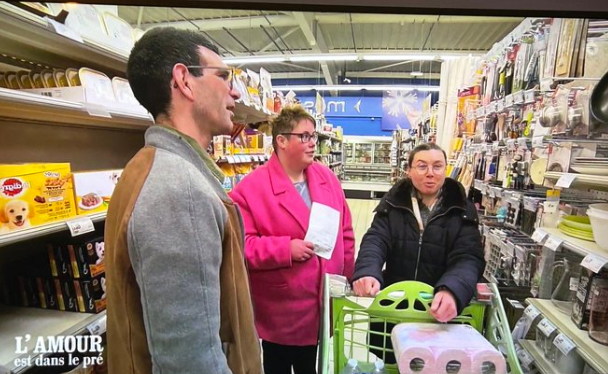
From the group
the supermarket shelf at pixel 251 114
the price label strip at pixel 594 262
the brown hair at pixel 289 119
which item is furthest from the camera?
the supermarket shelf at pixel 251 114

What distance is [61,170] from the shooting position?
4.69 feet

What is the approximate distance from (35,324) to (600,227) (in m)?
2.32

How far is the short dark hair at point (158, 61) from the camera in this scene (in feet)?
2.78

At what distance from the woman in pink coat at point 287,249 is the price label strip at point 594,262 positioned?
1026 mm

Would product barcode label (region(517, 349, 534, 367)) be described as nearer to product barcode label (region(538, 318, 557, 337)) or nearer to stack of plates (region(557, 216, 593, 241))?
product barcode label (region(538, 318, 557, 337))

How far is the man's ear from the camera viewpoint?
0.85 metres

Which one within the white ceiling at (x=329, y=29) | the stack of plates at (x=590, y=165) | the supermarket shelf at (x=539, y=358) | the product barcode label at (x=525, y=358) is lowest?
the product barcode label at (x=525, y=358)

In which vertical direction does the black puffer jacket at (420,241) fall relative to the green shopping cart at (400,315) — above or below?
above

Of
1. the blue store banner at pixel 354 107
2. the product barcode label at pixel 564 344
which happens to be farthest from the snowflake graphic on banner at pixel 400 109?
the product barcode label at pixel 564 344

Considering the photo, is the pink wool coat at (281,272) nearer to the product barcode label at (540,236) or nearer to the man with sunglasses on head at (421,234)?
the man with sunglasses on head at (421,234)

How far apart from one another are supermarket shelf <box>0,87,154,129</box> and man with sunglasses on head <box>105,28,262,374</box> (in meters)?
0.62

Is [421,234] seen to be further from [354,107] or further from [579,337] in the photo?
[354,107]

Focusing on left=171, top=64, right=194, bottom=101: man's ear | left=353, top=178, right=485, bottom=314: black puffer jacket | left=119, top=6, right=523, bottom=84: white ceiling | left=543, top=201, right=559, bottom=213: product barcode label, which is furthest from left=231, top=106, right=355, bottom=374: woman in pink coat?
left=119, top=6, right=523, bottom=84: white ceiling

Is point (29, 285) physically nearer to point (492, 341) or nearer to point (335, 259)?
point (335, 259)
